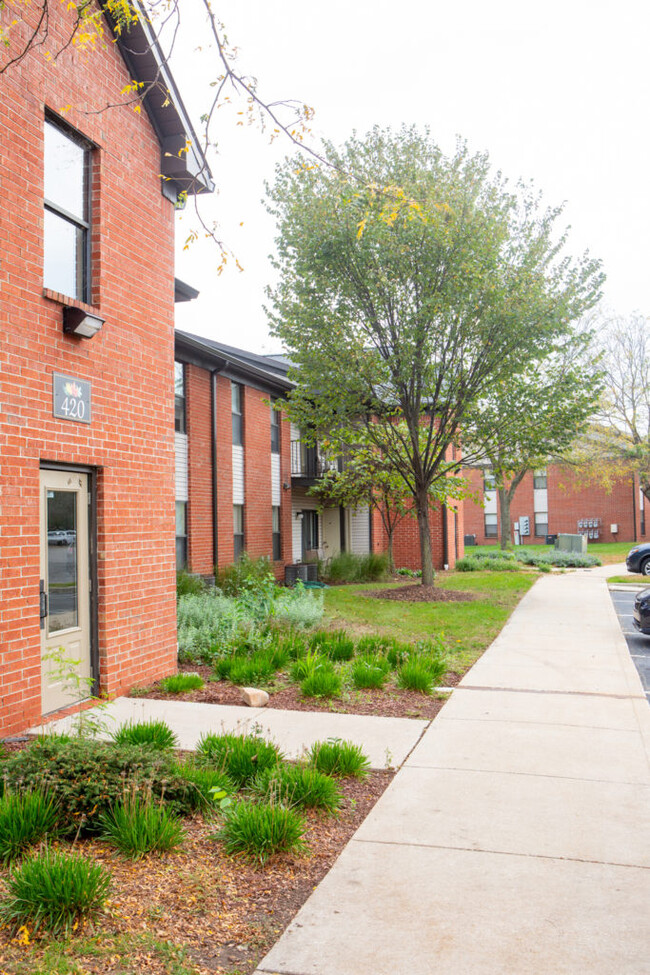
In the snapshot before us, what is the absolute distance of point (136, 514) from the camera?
8320 millimetres

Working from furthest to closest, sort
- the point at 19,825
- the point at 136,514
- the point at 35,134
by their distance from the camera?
the point at 136,514
the point at 35,134
the point at 19,825

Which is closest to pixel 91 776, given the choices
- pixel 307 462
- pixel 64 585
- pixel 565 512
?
pixel 64 585

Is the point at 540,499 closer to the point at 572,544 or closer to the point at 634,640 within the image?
the point at 572,544

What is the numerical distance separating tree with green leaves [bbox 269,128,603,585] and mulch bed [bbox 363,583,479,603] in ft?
1.83

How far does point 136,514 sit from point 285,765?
388cm

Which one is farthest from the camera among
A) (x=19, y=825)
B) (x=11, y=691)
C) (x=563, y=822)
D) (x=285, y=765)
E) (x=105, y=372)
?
(x=105, y=372)

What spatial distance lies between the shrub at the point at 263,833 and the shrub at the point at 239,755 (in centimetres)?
86

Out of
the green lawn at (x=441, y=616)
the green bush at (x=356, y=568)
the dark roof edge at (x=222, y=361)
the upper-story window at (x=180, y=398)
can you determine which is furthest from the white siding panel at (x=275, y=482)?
the upper-story window at (x=180, y=398)

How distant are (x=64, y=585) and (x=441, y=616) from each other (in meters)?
8.63

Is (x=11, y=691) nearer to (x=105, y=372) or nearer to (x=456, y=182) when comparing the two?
Answer: (x=105, y=372)

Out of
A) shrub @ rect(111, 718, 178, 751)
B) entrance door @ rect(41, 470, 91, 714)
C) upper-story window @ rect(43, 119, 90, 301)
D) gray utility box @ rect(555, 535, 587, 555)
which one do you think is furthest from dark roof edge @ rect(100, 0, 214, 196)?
gray utility box @ rect(555, 535, 587, 555)

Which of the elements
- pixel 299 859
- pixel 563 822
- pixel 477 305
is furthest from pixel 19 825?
pixel 477 305

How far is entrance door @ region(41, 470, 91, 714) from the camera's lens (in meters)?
6.93

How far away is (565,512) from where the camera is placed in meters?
51.4
